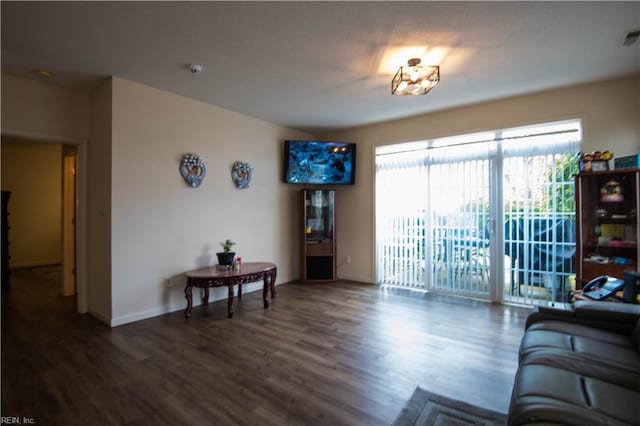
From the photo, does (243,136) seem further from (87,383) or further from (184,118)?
(87,383)

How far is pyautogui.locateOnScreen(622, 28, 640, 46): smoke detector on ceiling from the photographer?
8.03ft

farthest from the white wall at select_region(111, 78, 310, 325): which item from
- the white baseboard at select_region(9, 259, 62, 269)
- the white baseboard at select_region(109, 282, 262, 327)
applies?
the white baseboard at select_region(9, 259, 62, 269)

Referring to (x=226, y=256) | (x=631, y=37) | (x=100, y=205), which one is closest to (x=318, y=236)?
(x=226, y=256)

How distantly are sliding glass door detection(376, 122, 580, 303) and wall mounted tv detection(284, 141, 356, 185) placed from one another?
21.7 inches

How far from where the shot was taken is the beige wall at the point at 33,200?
257 inches

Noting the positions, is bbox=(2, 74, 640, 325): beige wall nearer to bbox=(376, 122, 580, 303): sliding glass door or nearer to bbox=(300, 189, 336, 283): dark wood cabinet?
bbox=(376, 122, 580, 303): sliding glass door

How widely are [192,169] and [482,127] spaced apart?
398 cm

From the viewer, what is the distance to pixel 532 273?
4047 mm

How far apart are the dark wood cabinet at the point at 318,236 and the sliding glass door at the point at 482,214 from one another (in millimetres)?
839

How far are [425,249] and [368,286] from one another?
3.71 ft

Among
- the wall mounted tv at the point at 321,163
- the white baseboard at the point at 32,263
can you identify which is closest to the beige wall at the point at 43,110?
the wall mounted tv at the point at 321,163

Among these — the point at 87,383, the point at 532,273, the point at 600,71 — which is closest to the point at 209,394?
the point at 87,383

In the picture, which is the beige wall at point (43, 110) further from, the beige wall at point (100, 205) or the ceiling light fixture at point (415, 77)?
the ceiling light fixture at point (415, 77)

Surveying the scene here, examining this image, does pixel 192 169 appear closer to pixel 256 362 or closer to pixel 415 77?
pixel 256 362
